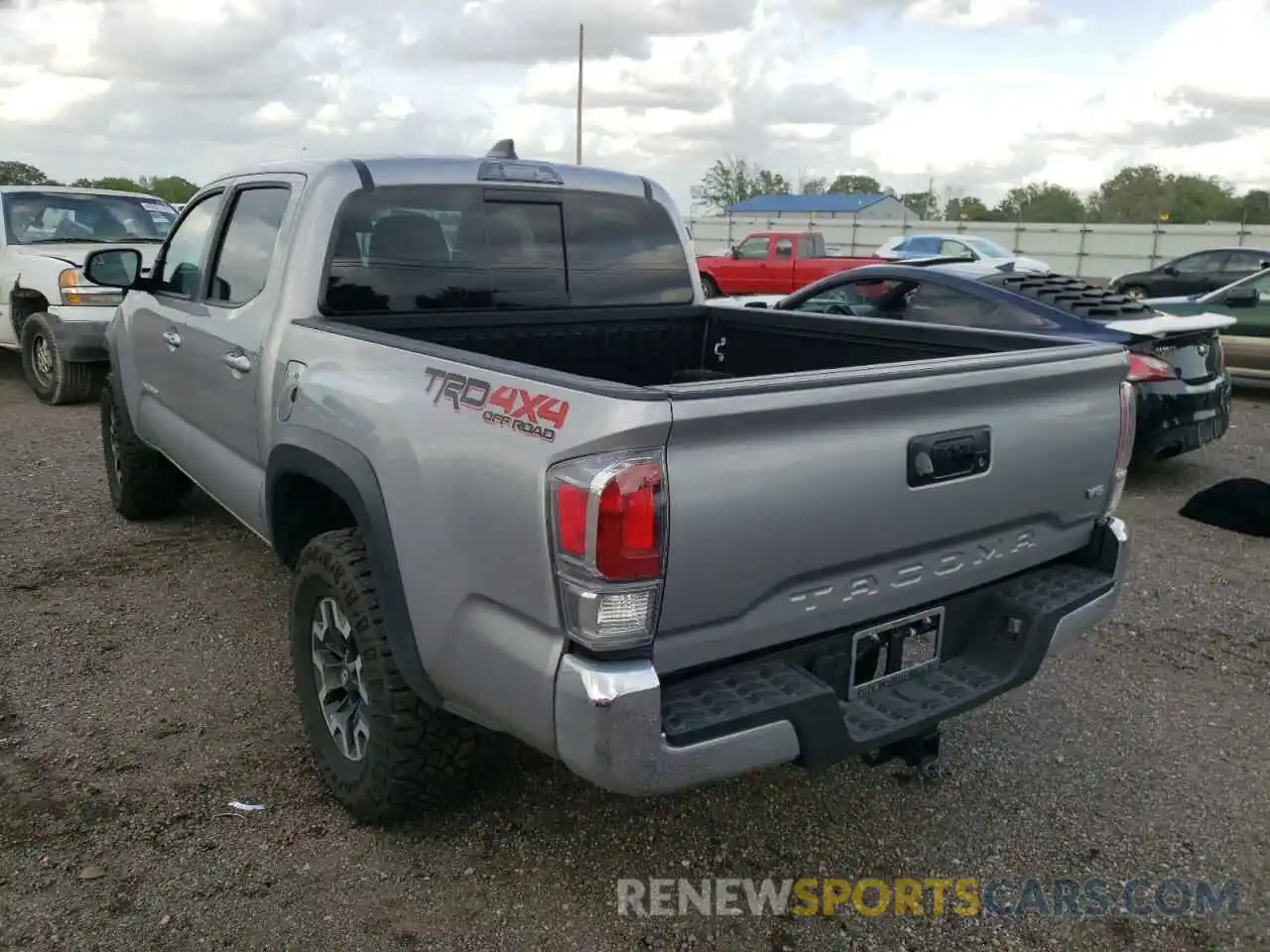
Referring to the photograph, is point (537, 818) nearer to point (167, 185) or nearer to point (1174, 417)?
point (1174, 417)

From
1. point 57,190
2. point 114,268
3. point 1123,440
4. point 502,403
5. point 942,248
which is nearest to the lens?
point 502,403

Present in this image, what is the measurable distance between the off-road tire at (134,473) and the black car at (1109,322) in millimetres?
3918

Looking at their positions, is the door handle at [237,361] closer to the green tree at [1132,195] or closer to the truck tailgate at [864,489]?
the truck tailgate at [864,489]

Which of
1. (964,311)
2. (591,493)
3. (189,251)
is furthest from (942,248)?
(591,493)

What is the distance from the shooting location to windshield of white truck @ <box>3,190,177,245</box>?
376 inches

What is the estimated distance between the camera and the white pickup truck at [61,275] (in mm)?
8852

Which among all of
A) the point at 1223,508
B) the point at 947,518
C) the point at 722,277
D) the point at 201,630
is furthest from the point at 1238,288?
the point at 722,277

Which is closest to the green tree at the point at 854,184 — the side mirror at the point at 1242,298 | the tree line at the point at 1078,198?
the tree line at the point at 1078,198

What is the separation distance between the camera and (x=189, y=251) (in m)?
4.56

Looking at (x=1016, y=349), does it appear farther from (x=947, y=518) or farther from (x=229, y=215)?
(x=229, y=215)

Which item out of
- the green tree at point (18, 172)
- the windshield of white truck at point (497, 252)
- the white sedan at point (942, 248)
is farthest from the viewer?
the green tree at point (18, 172)

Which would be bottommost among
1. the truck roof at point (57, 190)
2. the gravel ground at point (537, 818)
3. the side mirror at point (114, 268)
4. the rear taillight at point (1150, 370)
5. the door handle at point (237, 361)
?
the gravel ground at point (537, 818)

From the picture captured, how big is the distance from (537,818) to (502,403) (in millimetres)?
1441

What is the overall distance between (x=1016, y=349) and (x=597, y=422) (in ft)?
5.97
